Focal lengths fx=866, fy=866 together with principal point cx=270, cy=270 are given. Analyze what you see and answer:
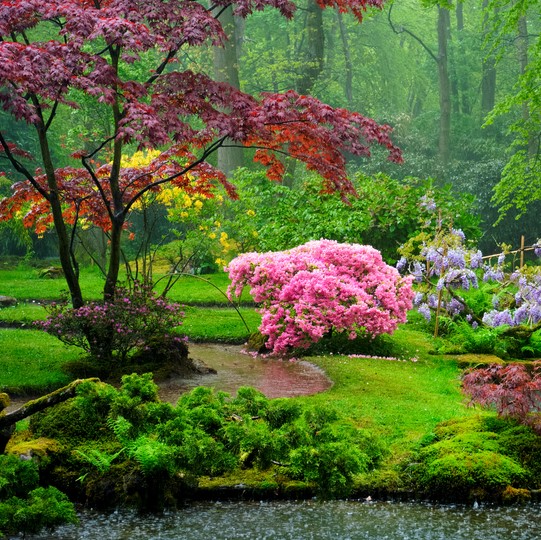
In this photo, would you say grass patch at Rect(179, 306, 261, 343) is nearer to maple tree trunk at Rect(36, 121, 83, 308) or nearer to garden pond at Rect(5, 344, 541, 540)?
maple tree trunk at Rect(36, 121, 83, 308)

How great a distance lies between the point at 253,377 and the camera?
9984 mm

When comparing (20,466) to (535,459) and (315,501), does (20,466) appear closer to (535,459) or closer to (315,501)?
(315,501)

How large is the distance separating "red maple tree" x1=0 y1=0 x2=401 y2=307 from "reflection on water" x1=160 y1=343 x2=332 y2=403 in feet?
5.20

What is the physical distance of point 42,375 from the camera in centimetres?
945

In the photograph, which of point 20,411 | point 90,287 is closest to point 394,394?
point 20,411

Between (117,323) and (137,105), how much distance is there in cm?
244

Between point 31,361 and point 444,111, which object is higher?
point 444,111

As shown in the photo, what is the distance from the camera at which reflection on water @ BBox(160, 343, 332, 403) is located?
9227 mm

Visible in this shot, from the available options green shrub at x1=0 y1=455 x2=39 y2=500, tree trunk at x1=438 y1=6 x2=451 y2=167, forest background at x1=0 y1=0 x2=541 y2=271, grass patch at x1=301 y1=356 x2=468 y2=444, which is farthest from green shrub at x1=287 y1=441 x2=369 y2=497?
tree trunk at x1=438 y1=6 x2=451 y2=167

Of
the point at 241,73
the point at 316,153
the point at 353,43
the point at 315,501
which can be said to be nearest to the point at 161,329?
the point at 316,153

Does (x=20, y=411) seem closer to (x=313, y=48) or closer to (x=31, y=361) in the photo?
(x=31, y=361)

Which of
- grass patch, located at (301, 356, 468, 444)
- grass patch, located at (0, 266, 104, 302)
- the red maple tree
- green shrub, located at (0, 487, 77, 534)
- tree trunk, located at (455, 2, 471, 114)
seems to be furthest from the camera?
tree trunk, located at (455, 2, 471, 114)

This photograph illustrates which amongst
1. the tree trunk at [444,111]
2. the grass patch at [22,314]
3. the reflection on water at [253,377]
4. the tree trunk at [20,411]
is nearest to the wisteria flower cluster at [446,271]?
the reflection on water at [253,377]

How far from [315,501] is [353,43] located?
40871 millimetres
